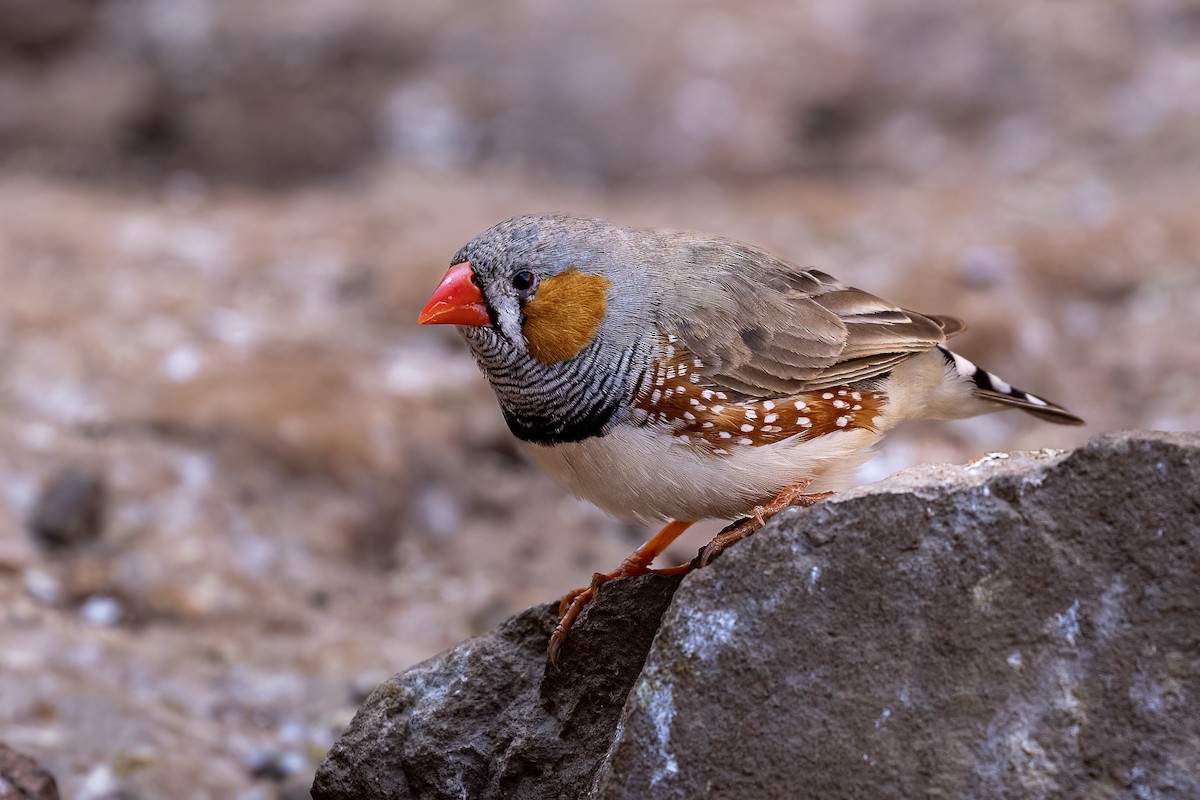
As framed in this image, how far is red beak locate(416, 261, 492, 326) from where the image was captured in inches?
142

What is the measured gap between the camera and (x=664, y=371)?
355 centimetres

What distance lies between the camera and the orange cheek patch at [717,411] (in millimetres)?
3506

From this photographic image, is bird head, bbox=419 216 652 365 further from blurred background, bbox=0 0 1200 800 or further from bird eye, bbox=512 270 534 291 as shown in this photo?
blurred background, bbox=0 0 1200 800

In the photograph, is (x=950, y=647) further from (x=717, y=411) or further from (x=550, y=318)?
(x=550, y=318)

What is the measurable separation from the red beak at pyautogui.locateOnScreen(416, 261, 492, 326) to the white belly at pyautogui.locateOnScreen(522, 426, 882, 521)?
1.29 ft

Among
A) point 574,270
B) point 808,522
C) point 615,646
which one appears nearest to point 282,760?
point 615,646

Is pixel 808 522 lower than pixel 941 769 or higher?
higher

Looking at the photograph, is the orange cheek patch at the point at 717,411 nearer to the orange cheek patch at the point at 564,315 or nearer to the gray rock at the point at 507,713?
the orange cheek patch at the point at 564,315

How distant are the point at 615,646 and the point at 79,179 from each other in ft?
24.9

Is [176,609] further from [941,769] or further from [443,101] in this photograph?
[443,101]

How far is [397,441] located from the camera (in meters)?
6.51

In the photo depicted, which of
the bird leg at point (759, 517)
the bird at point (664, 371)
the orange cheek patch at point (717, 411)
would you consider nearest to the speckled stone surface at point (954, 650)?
the bird leg at point (759, 517)

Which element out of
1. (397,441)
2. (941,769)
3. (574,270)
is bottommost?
(941,769)

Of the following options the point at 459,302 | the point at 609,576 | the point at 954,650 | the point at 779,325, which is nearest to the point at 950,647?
the point at 954,650
